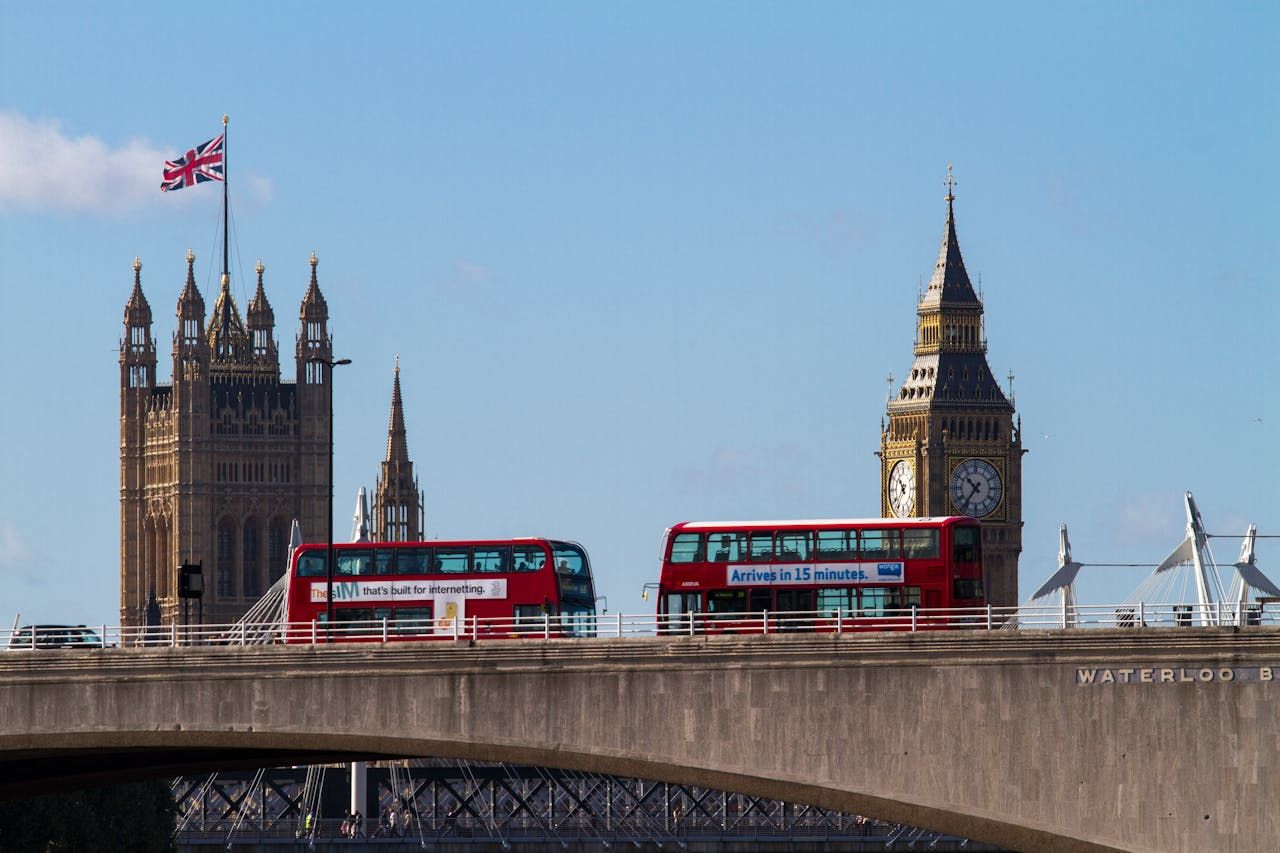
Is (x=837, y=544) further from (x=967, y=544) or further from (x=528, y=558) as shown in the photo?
(x=528, y=558)

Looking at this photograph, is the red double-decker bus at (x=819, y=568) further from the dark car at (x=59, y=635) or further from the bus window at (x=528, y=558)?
the dark car at (x=59, y=635)

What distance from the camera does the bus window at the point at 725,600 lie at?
250ft

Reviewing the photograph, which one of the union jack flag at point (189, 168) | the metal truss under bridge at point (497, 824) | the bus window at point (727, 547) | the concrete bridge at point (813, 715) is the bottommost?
the metal truss under bridge at point (497, 824)

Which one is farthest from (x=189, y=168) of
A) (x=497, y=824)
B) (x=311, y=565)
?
(x=311, y=565)

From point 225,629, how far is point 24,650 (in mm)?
5048

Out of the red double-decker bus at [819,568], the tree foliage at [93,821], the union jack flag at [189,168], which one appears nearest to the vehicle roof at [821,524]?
the red double-decker bus at [819,568]

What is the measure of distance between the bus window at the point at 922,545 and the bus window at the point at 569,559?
30.9 ft

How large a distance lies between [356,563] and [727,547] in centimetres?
1020

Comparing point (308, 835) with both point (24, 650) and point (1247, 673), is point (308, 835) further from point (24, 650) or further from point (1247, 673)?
point (1247, 673)

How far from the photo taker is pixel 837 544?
76.0m

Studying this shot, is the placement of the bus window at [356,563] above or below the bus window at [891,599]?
above

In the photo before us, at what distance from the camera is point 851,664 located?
2667 inches

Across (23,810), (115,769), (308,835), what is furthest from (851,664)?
(308,835)

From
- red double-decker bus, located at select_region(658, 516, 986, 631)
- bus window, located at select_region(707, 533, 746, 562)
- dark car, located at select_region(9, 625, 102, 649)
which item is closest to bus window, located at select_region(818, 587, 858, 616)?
red double-decker bus, located at select_region(658, 516, 986, 631)
